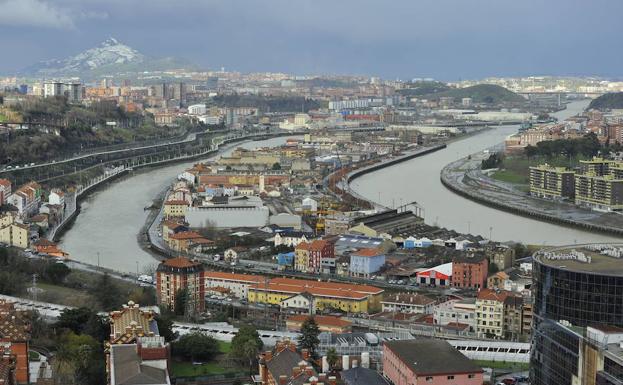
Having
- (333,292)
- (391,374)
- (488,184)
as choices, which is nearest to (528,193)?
(488,184)

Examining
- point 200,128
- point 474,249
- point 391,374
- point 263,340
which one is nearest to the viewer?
point 391,374

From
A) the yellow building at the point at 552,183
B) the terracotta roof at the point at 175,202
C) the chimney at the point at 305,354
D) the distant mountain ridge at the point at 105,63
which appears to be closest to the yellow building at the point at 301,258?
the terracotta roof at the point at 175,202

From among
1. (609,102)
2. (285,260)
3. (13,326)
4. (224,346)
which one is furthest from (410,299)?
(609,102)

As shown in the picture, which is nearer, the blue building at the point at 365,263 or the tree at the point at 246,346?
the tree at the point at 246,346

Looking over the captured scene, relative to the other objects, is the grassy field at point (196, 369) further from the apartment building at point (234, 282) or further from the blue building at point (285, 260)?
the blue building at point (285, 260)

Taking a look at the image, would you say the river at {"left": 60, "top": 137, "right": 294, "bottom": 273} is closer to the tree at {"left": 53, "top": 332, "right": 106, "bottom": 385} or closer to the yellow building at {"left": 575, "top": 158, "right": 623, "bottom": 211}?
the tree at {"left": 53, "top": 332, "right": 106, "bottom": 385}

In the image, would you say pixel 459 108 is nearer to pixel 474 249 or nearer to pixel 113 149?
pixel 113 149
